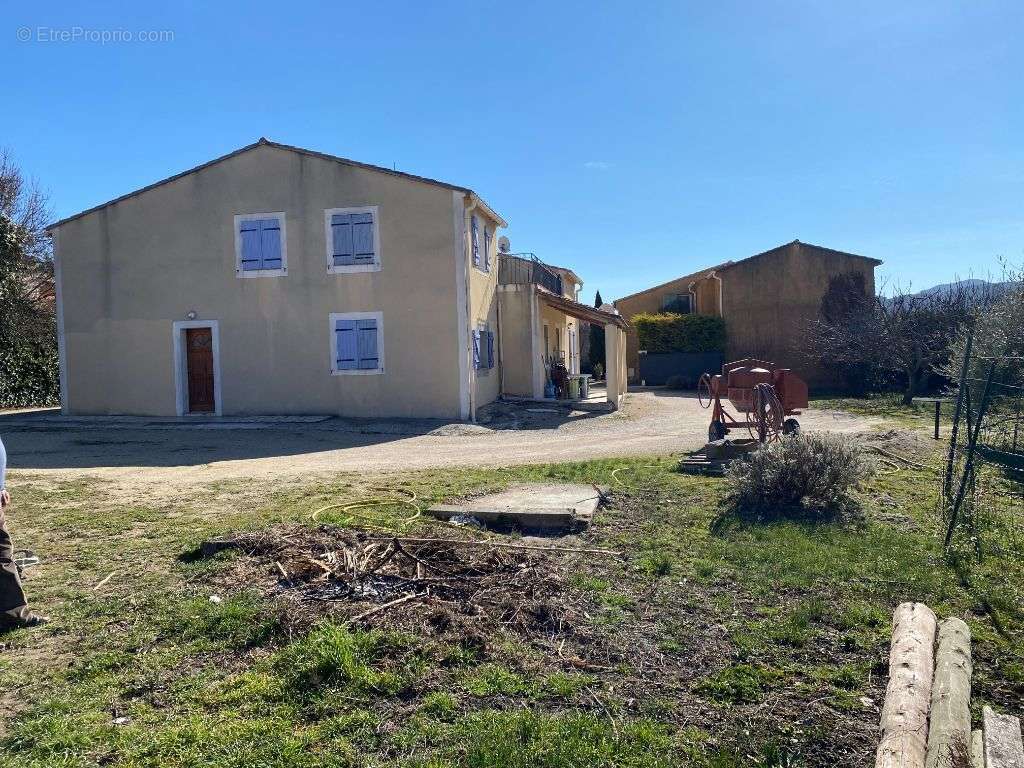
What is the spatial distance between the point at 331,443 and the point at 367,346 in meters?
3.82

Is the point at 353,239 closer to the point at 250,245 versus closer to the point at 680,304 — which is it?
the point at 250,245

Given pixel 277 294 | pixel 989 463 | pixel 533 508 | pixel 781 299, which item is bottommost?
pixel 533 508

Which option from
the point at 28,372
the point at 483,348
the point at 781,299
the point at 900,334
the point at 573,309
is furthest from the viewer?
the point at 781,299

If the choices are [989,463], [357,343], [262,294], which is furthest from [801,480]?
[262,294]

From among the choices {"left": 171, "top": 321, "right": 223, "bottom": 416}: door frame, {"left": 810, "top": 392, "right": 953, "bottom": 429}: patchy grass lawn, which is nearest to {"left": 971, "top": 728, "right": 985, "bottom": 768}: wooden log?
{"left": 810, "top": 392, "right": 953, "bottom": 429}: patchy grass lawn

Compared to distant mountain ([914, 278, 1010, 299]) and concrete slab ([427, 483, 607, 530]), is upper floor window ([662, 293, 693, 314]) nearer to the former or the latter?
distant mountain ([914, 278, 1010, 299])

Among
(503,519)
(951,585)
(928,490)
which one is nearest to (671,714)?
(951,585)

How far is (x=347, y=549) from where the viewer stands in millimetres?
5895

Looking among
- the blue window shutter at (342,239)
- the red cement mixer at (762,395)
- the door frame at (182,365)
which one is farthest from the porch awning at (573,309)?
the red cement mixer at (762,395)

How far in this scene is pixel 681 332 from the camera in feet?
102

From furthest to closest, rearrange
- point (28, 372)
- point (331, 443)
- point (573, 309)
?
point (28, 372) < point (573, 309) < point (331, 443)

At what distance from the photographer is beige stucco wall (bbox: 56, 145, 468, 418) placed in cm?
1770

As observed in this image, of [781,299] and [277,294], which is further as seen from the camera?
[781,299]

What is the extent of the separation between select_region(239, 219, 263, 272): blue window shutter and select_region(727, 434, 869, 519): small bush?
14260 mm
